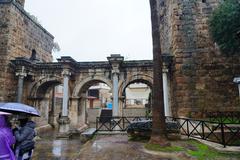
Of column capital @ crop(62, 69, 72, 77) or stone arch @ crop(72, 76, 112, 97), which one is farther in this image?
stone arch @ crop(72, 76, 112, 97)

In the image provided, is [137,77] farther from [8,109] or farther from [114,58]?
[8,109]

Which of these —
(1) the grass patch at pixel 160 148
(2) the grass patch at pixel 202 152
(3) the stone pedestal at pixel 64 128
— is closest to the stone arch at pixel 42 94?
(3) the stone pedestal at pixel 64 128

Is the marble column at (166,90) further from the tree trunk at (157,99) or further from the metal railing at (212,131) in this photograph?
the tree trunk at (157,99)

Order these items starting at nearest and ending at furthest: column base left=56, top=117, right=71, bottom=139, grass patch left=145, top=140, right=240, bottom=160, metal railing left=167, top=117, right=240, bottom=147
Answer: grass patch left=145, top=140, right=240, bottom=160, metal railing left=167, top=117, right=240, bottom=147, column base left=56, top=117, right=71, bottom=139

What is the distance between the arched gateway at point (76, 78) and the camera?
1390cm

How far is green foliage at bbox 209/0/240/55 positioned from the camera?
10.2 meters

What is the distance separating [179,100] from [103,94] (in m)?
25.2

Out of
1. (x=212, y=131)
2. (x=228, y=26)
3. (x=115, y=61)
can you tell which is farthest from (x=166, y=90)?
(x=212, y=131)

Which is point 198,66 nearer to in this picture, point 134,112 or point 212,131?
point 212,131

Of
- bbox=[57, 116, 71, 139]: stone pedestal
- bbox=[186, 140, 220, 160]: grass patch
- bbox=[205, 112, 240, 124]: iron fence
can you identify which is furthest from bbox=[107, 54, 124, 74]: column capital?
bbox=[186, 140, 220, 160]: grass patch

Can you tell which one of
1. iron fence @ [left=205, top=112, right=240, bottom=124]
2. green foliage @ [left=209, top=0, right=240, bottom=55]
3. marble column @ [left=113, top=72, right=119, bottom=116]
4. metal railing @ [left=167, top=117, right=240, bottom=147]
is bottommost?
metal railing @ [left=167, top=117, right=240, bottom=147]

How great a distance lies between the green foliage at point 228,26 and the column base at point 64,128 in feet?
36.6

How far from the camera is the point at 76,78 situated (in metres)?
15.1

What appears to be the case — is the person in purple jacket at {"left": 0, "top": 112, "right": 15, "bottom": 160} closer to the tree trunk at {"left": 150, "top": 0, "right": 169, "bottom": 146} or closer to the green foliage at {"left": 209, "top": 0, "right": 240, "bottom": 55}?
the tree trunk at {"left": 150, "top": 0, "right": 169, "bottom": 146}
